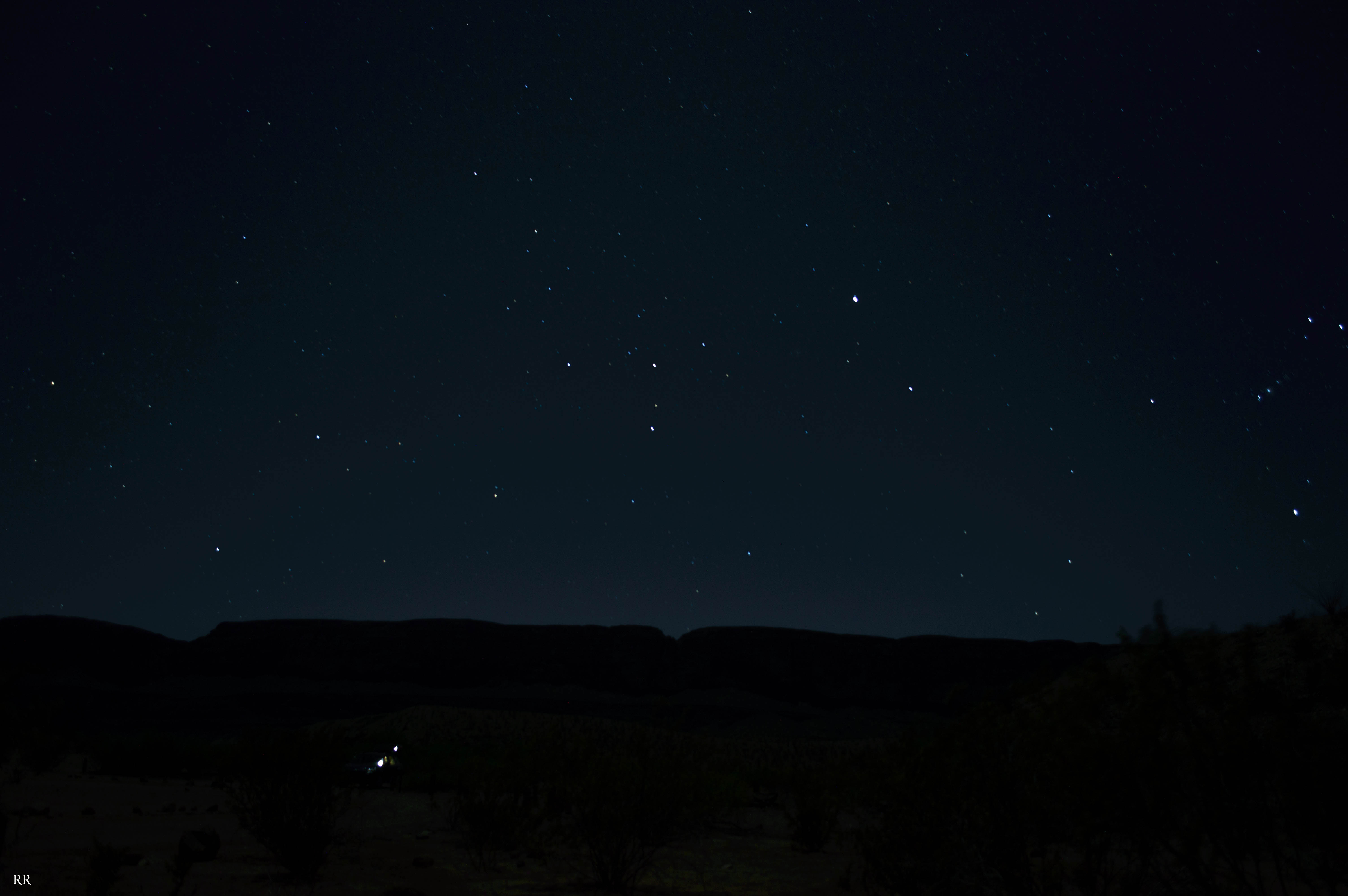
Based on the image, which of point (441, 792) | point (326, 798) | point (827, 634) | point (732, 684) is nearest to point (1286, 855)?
point (326, 798)

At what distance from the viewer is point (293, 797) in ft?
27.6

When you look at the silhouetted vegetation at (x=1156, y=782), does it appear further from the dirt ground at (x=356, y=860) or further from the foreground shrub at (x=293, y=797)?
the foreground shrub at (x=293, y=797)

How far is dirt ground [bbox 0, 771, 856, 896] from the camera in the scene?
7.54 m

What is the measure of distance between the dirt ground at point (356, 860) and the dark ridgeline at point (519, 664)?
5881cm

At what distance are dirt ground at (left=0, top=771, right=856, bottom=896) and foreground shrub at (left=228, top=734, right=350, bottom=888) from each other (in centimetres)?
27

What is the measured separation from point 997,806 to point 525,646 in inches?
3192

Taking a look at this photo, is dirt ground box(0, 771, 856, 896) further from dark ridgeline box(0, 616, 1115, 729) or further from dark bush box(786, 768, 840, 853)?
dark ridgeline box(0, 616, 1115, 729)

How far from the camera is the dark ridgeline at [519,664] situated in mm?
74750

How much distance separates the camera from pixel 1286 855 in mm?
3605

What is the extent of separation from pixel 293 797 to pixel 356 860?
1686 millimetres

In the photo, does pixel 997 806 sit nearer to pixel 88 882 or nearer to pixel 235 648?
pixel 88 882

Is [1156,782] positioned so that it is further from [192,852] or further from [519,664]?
[519,664]

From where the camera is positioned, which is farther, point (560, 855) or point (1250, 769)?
point (560, 855)

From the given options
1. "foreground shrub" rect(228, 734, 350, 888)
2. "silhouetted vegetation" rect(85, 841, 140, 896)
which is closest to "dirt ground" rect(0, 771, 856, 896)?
"foreground shrub" rect(228, 734, 350, 888)
